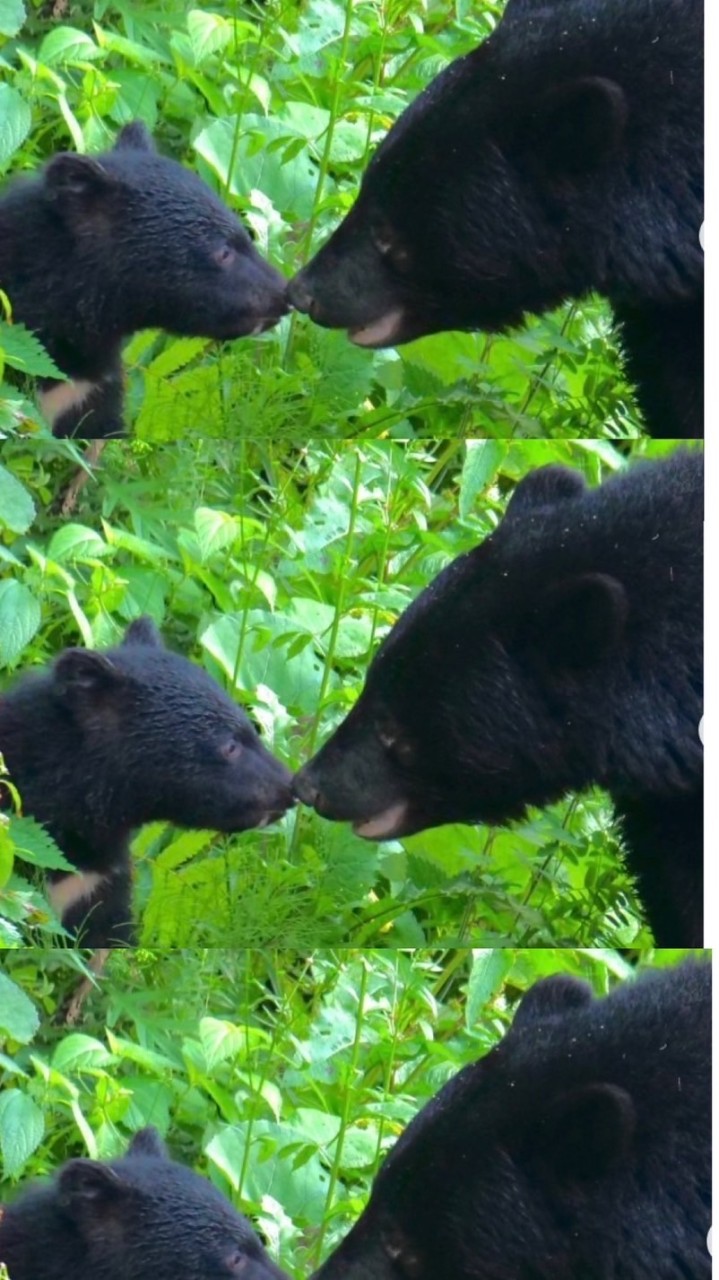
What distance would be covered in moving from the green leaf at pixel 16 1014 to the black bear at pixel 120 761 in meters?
0.15

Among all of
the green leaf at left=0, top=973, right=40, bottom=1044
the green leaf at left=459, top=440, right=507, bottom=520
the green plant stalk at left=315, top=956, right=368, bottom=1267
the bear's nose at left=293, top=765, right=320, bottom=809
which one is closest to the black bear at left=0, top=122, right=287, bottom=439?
the green leaf at left=459, top=440, right=507, bottom=520

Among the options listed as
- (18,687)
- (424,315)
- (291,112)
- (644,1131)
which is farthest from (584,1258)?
(291,112)

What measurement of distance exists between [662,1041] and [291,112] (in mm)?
1831

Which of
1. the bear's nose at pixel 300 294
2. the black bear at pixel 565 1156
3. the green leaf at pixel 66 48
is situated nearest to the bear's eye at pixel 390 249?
the bear's nose at pixel 300 294

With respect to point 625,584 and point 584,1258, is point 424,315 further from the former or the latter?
point 584,1258

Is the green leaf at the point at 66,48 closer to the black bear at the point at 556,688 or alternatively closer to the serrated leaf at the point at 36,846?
the black bear at the point at 556,688

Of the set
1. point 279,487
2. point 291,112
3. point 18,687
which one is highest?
point 291,112

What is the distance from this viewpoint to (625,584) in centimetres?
434

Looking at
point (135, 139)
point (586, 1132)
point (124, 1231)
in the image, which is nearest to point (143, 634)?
point (135, 139)

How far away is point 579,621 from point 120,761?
3.05ft

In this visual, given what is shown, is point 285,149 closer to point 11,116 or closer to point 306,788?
point 11,116

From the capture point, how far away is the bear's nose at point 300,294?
4.48 meters

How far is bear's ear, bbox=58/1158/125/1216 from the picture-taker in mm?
4289

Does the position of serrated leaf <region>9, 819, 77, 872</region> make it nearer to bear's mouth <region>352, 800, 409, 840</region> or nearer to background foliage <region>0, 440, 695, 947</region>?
background foliage <region>0, 440, 695, 947</region>
